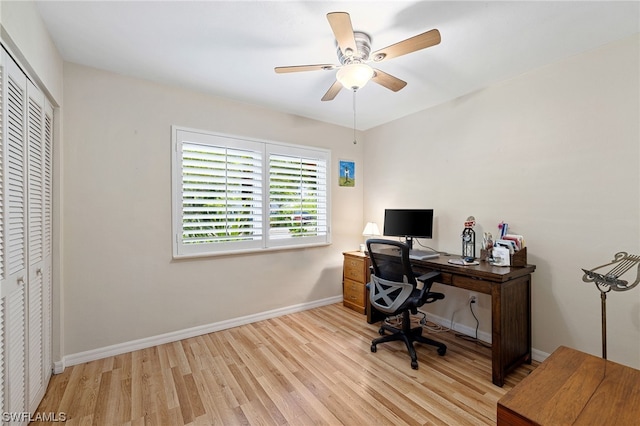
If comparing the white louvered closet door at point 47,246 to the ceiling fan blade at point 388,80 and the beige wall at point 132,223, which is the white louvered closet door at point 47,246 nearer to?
the beige wall at point 132,223

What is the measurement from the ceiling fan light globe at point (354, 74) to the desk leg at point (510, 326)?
1758 mm

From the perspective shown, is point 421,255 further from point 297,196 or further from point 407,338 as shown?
point 297,196

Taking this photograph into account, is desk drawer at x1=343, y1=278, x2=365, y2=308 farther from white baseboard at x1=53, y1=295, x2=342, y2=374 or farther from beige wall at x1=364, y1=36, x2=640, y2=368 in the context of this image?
beige wall at x1=364, y1=36, x2=640, y2=368

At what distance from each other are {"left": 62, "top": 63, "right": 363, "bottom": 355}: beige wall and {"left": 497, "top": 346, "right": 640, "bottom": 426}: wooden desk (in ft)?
8.28

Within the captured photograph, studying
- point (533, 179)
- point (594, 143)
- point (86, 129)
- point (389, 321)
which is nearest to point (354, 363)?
point (389, 321)

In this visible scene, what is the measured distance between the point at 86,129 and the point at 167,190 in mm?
766

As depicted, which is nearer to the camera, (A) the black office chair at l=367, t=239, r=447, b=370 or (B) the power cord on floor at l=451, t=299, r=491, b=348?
(A) the black office chair at l=367, t=239, r=447, b=370

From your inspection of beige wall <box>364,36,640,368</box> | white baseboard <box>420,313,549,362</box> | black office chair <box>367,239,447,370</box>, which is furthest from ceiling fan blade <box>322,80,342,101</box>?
white baseboard <box>420,313,549,362</box>

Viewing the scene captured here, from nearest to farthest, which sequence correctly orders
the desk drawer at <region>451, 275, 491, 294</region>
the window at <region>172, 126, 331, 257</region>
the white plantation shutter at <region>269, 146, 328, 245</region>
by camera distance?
the desk drawer at <region>451, 275, 491, 294</region> → the window at <region>172, 126, 331, 257</region> → the white plantation shutter at <region>269, 146, 328, 245</region>

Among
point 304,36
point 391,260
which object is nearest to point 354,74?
point 304,36

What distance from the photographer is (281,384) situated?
78.8 inches

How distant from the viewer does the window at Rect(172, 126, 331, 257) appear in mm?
2705

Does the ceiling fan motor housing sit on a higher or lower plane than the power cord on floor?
higher

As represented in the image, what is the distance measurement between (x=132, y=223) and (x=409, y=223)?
277 cm
